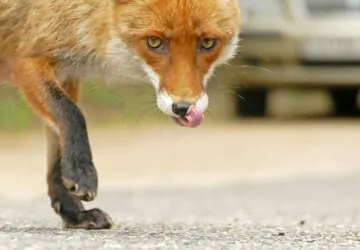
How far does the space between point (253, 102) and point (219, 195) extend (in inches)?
381

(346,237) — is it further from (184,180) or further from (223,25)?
(184,180)

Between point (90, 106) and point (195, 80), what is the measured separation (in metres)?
16.0

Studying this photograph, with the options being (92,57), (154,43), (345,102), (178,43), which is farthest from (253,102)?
(178,43)

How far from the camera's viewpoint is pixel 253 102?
68.9 feet

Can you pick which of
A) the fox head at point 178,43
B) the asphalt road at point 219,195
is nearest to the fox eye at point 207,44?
the fox head at point 178,43

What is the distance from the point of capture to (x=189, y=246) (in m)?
5.65

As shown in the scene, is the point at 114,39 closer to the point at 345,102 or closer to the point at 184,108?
the point at 184,108

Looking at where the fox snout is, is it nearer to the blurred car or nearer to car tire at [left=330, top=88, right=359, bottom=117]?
the blurred car

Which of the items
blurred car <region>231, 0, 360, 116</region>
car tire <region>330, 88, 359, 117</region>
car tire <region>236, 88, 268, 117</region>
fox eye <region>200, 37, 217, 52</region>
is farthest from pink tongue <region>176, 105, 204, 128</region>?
car tire <region>330, 88, 359, 117</region>

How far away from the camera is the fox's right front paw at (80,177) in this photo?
20.8 ft

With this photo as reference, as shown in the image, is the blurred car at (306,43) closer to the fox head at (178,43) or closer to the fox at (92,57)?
the fox at (92,57)

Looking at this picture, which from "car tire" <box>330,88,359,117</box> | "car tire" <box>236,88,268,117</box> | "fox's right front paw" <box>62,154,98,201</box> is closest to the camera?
"fox's right front paw" <box>62,154,98,201</box>

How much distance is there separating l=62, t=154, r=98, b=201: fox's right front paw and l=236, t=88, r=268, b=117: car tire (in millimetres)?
14393

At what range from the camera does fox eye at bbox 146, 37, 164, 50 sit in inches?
261
